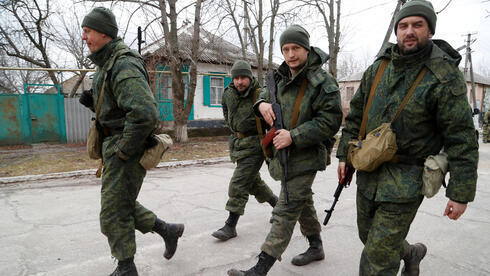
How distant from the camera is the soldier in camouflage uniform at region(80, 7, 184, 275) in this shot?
2291mm

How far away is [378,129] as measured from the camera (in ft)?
6.50

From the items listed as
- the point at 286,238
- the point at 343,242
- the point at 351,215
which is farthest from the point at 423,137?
the point at 351,215

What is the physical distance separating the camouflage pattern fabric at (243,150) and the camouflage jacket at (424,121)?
5.01 ft

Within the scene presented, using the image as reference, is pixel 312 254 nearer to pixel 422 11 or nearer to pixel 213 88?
pixel 422 11

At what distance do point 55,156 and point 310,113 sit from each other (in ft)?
25.8

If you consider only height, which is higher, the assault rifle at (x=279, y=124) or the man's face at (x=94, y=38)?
the man's face at (x=94, y=38)

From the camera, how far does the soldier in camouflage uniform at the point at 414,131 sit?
5.91 feet

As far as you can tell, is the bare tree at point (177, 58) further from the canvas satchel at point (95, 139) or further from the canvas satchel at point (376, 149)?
the canvas satchel at point (376, 149)

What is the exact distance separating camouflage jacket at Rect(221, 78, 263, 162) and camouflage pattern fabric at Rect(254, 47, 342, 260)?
872 mm

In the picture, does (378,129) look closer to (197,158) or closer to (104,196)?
(104,196)

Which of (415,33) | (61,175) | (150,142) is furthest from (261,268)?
(61,175)

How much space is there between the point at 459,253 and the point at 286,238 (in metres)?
1.89

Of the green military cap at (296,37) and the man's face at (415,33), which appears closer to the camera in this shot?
the man's face at (415,33)

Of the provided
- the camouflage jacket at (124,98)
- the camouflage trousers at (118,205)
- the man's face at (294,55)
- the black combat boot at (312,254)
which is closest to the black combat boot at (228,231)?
the black combat boot at (312,254)
